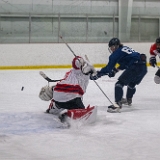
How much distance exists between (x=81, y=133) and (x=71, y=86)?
0.79 meters

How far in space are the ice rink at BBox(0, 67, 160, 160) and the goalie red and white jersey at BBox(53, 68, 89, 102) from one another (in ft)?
0.86

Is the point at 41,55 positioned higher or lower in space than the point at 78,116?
higher

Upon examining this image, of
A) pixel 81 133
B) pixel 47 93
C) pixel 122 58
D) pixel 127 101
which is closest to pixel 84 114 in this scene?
pixel 81 133

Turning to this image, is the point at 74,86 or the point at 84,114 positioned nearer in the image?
the point at 84,114

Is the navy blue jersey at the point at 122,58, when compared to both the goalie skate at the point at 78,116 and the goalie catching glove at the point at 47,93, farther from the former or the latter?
the goalie skate at the point at 78,116

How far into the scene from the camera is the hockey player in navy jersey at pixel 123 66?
18.6ft

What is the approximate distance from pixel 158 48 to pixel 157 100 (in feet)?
2.90

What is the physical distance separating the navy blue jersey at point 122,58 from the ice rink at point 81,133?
1.55ft

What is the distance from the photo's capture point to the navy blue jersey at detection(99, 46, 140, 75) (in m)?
5.66

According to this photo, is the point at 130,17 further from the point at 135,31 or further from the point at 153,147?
the point at 153,147

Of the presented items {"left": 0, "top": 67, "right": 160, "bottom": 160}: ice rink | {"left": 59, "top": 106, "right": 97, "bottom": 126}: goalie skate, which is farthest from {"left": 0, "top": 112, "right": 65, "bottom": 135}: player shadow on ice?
{"left": 59, "top": 106, "right": 97, "bottom": 126}: goalie skate

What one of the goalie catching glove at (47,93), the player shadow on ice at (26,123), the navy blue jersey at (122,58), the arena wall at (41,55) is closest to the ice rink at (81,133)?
the player shadow on ice at (26,123)

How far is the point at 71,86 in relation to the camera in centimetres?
503

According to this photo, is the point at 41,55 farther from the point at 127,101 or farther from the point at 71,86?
the point at 71,86
